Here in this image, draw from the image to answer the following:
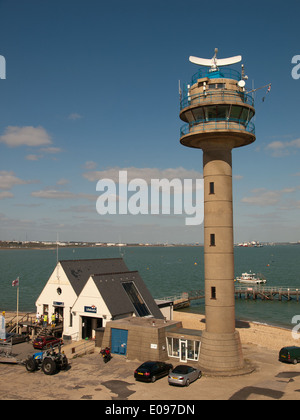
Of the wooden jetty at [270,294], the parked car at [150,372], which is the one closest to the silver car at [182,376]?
the parked car at [150,372]

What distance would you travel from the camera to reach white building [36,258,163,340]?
37.6 metres

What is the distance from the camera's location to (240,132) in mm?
29953

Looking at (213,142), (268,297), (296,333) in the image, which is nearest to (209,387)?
(213,142)

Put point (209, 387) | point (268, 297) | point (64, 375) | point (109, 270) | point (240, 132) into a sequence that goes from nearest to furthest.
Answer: point (209, 387) < point (64, 375) < point (240, 132) < point (109, 270) < point (268, 297)

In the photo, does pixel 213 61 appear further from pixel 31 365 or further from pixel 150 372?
pixel 31 365

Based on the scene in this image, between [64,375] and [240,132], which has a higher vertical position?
[240,132]

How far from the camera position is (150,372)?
26000mm

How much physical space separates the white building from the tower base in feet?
34.8

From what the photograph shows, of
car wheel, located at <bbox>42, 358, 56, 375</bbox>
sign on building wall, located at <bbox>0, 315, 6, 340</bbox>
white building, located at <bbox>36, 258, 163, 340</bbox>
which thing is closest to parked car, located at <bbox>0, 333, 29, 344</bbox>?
sign on building wall, located at <bbox>0, 315, 6, 340</bbox>

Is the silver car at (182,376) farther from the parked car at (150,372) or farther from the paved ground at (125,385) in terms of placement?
the parked car at (150,372)

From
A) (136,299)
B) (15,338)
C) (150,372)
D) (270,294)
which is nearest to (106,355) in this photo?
(150,372)

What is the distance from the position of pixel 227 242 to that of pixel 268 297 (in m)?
63.2
